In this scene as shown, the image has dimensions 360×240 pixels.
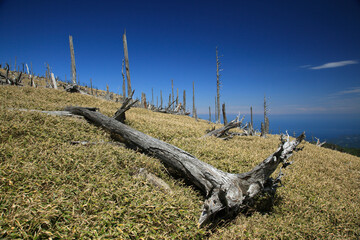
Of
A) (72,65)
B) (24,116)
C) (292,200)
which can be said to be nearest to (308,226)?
(292,200)

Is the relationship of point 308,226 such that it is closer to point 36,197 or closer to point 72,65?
point 36,197

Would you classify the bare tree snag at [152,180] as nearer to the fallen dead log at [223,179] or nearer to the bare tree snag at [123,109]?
the fallen dead log at [223,179]

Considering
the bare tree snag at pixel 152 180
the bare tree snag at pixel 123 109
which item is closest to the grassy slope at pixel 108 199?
the bare tree snag at pixel 152 180

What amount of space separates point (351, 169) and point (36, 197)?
471 inches

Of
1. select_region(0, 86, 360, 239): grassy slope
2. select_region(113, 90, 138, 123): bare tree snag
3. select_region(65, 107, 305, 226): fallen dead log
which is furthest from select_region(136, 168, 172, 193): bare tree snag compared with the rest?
select_region(113, 90, 138, 123): bare tree snag

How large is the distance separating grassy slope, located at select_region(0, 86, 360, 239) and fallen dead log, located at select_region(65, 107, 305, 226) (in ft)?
0.87

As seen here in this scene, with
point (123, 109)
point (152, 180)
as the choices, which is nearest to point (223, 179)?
point (152, 180)

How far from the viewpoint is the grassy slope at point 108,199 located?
8.00 feet

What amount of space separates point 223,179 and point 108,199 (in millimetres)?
2567

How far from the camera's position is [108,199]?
119 inches

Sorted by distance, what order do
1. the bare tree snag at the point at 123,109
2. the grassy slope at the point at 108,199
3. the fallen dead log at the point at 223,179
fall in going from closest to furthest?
the grassy slope at the point at 108,199 → the fallen dead log at the point at 223,179 → the bare tree snag at the point at 123,109

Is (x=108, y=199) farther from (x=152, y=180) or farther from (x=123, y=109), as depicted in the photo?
(x=123, y=109)

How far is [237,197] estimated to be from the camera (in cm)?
360

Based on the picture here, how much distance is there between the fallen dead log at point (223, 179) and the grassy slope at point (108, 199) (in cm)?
26
